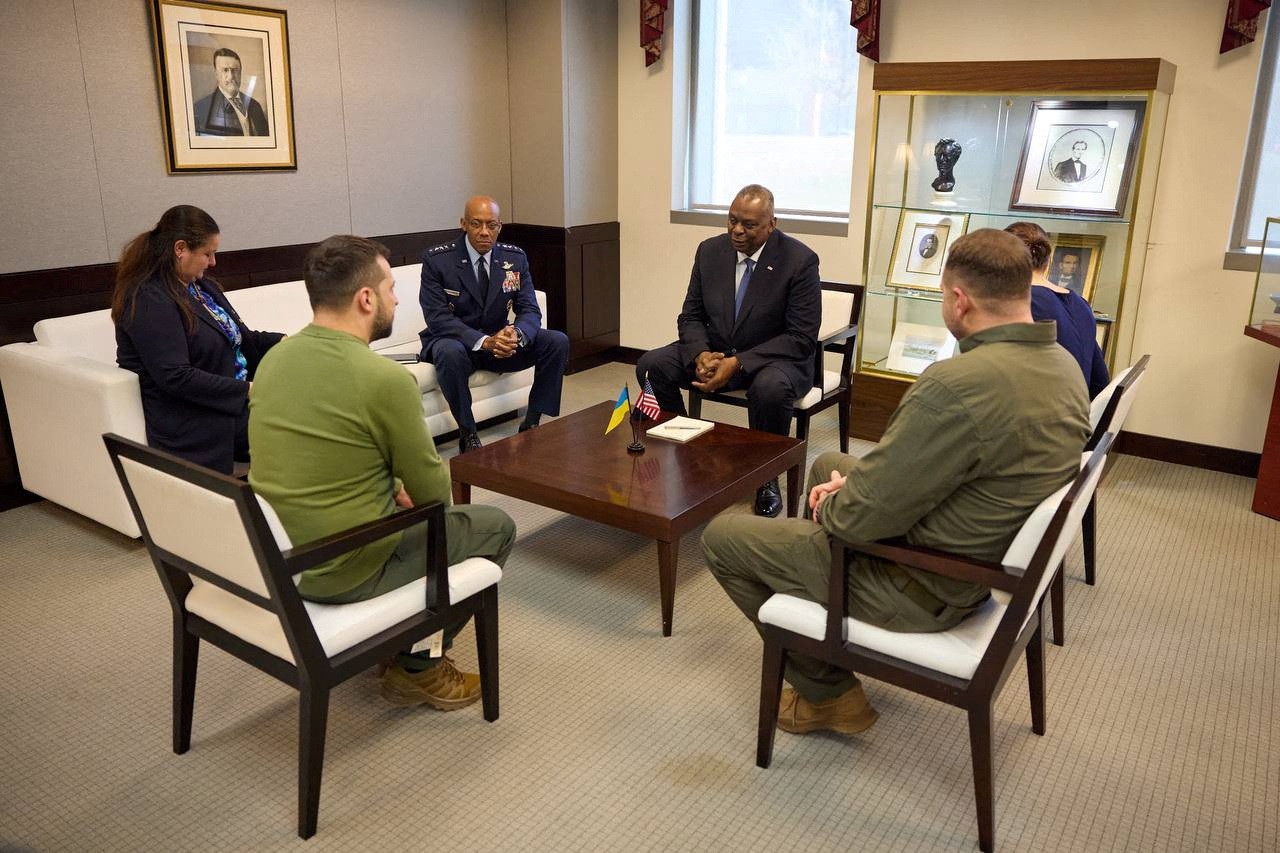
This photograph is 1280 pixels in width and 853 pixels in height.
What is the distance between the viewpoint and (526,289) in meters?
4.75

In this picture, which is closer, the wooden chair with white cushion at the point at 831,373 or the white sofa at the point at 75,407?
the white sofa at the point at 75,407

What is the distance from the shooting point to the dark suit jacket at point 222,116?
444 cm

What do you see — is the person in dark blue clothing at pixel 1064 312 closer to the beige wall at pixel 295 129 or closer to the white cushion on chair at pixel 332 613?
the white cushion on chair at pixel 332 613

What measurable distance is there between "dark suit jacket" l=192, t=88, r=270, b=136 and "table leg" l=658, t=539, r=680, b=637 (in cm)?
314

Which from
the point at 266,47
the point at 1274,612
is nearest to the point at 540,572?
the point at 1274,612

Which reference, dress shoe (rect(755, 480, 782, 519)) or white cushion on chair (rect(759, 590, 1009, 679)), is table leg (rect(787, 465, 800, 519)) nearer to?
dress shoe (rect(755, 480, 782, 519))

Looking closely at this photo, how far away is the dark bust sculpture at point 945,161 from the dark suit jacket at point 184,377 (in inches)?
129

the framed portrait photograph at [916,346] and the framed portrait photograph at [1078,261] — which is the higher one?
the framed portrait photograph at [1078,261]

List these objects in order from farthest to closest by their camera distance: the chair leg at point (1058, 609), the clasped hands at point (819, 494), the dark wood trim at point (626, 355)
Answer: the dark wood trim at point (626, 355)
the chair leg at point (1058, 609)
the clasped hands at point (819, 494)

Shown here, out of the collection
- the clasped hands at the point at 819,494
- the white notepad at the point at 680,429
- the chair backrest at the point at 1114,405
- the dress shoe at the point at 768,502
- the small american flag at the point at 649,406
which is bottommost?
the dress shoe at the point at 768,502

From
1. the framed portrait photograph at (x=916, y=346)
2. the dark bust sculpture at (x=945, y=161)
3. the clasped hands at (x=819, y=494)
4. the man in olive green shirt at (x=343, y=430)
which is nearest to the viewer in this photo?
the man in olive green shirt at (x=343, y=430)

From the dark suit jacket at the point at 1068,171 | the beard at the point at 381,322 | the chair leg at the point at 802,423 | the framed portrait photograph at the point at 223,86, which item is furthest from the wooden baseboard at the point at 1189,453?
the framed portrait photograph at the point at 223,86

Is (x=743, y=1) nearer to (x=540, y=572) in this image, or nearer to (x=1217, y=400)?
(x=1217, y=400)

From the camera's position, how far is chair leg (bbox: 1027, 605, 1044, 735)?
7.86 feet
